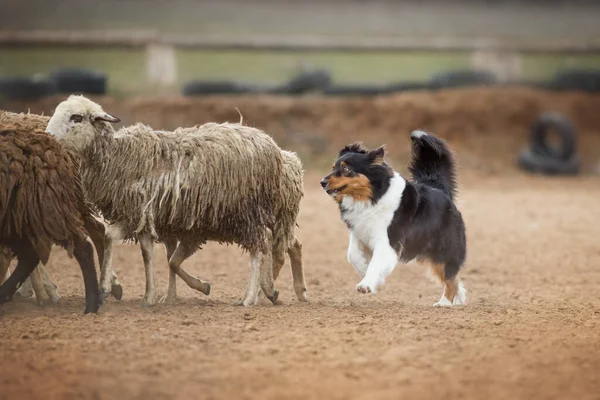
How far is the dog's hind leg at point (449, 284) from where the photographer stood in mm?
8664

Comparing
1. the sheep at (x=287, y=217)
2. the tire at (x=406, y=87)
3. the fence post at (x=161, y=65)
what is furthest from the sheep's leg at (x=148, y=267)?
the tire at (x=406, y=87)

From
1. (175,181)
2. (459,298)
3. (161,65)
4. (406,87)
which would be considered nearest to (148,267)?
(175,181)

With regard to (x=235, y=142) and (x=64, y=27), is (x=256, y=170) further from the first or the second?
(x=64, y=27)

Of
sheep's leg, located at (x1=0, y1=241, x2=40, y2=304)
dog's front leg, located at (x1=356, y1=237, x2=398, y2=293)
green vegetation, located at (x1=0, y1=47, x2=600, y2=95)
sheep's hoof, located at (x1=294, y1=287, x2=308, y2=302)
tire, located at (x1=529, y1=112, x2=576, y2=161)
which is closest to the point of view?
sheep's leg, located at (x1=0, y1=241, x2=40, y2=304)

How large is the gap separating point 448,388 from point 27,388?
268 cm

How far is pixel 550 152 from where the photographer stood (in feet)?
66.1

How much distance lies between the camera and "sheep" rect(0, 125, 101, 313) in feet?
24.3

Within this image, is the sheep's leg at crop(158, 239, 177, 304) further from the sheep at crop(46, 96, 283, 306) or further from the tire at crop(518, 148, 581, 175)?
the tire at crop(518, 148, 581, 175)

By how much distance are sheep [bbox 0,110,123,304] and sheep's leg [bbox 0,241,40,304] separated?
323mm

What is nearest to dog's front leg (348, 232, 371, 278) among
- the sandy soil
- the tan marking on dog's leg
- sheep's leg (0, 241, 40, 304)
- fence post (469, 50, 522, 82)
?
the sandy soil

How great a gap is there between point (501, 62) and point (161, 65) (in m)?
8.80

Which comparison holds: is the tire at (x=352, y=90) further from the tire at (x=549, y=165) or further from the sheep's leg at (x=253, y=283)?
the sheep's leg at (x=253, y=283)

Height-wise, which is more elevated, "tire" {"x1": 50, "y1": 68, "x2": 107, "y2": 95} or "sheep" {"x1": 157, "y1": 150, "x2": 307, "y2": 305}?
"tire" {"x1": 50, "y1": 68, "x2": 107, "y2": 95}

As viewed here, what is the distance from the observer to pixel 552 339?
689cm
